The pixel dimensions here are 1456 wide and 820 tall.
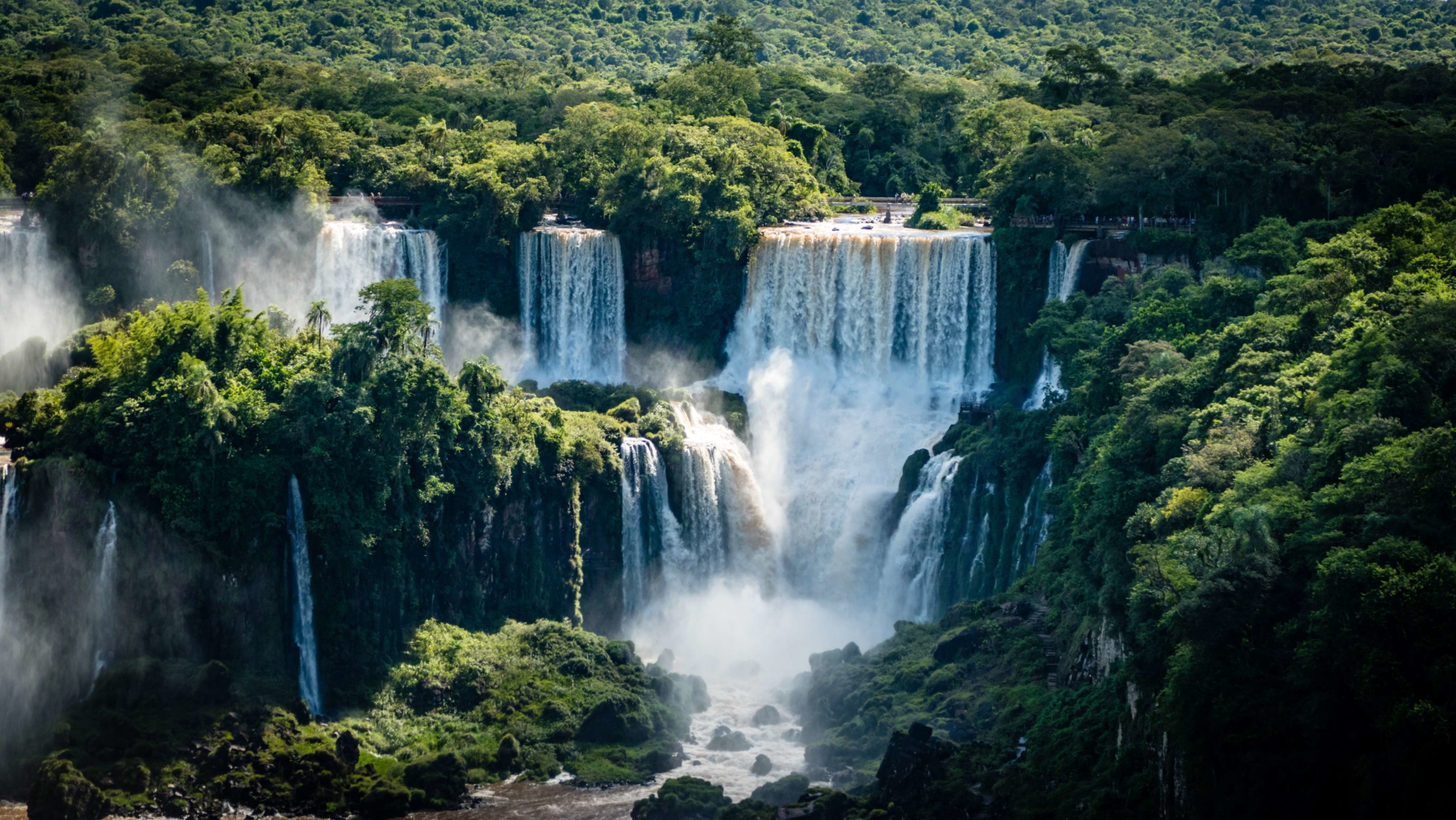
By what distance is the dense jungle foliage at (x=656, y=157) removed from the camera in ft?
189

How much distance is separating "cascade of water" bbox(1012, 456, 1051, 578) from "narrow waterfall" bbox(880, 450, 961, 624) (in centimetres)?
294

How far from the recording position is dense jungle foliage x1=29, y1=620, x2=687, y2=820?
39844mm

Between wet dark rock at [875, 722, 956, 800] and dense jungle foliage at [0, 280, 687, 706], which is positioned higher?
dense jungle foliage at [0, 280, 687, 706]

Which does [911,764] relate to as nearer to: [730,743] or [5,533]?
[730,743]

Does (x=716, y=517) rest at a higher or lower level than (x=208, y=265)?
lower

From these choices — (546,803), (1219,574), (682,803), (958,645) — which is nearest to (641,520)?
(958,645)

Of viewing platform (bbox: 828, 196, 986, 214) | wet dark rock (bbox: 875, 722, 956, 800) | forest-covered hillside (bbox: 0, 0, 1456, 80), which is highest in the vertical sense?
forest-covered hillside (bbox: 0, 0, 1456, 80)

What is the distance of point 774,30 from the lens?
11631cm

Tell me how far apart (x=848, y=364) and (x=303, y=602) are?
2218 centimetres

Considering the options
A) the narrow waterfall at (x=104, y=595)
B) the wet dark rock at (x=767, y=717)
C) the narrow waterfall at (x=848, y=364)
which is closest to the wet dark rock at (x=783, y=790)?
the wet dark rock at (x=767, y=717)

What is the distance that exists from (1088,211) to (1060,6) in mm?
61256

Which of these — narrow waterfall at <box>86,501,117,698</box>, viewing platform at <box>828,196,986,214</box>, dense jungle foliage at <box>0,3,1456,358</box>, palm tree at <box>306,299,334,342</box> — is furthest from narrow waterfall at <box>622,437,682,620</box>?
viewing platform at <box>828,196,986,214</box>

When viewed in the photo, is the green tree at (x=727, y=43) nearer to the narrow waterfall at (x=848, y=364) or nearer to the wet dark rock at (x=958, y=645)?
the narrow waterfall at (x=848, y=364)

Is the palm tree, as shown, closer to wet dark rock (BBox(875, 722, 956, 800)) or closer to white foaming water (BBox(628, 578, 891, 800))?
white foaming water (BBox(628, 578, 891, 800))
